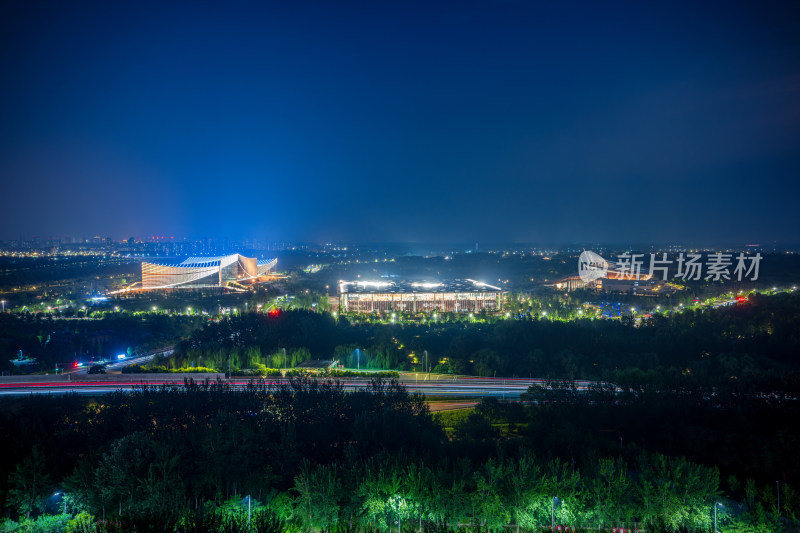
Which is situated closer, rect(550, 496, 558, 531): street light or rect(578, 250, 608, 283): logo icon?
rect(550, 496, 558, 531): street light

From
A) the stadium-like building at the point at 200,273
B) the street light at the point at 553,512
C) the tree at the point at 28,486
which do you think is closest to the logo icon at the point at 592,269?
the stadium-like building at the point at 200,273

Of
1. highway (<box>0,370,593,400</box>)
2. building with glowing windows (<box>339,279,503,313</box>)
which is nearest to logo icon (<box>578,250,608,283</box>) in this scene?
building with glowing windows (<box>339,279,503,313</box>)

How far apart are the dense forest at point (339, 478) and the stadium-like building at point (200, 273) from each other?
105 feet

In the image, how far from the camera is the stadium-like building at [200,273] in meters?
41.6

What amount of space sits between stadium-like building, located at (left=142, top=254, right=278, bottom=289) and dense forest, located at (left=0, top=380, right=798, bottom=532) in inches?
1259

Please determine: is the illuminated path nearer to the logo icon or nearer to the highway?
the highway

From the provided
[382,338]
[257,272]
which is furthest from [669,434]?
[257,272]

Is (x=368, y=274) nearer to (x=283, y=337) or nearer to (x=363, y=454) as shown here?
(x=283, y=337)

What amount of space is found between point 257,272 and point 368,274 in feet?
40.0

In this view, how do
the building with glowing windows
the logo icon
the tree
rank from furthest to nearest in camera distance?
the logo icon
the building with glowing windows
the tree

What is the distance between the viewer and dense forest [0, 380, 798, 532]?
826 centimetres

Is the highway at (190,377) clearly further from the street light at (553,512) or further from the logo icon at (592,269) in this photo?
the logo icon at (592,269)

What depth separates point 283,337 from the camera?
2094 centimetres

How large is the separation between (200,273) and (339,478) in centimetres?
3978
